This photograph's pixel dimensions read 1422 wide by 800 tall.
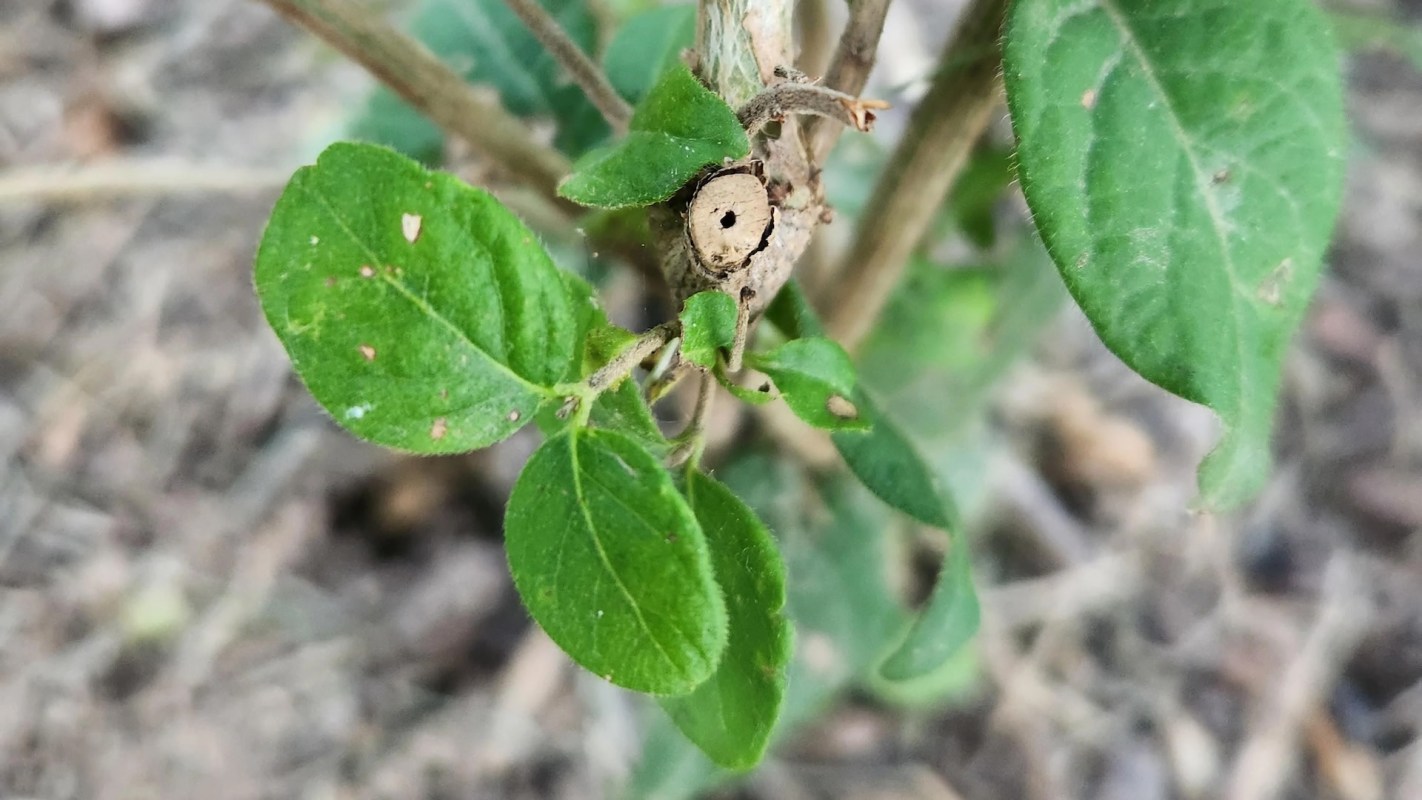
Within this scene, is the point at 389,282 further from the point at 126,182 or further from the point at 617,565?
the point at 126,182

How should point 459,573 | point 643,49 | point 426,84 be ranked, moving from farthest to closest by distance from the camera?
point 459,573 < point 643,49 < point 426,84

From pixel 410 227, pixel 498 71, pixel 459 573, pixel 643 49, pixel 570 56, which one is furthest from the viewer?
pixel 459 573

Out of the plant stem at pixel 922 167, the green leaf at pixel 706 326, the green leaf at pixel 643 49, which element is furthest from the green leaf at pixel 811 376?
the green leaf at pixel 643 49

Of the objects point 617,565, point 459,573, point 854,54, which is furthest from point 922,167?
point 459,573

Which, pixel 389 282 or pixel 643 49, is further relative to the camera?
pixel 643 49

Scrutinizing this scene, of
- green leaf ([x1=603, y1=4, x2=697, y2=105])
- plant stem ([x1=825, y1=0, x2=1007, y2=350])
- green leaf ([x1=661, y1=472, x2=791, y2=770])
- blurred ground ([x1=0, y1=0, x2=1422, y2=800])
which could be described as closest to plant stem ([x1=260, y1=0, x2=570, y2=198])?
green leaf ([x1=603, y1=4, x2=697, y2=105])

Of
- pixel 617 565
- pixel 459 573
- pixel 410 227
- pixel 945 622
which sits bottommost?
pixel 459 573

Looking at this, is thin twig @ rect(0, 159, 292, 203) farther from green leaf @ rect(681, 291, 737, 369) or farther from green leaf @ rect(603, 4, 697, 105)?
green leaf @ rect(681, 291, 737, 369)
